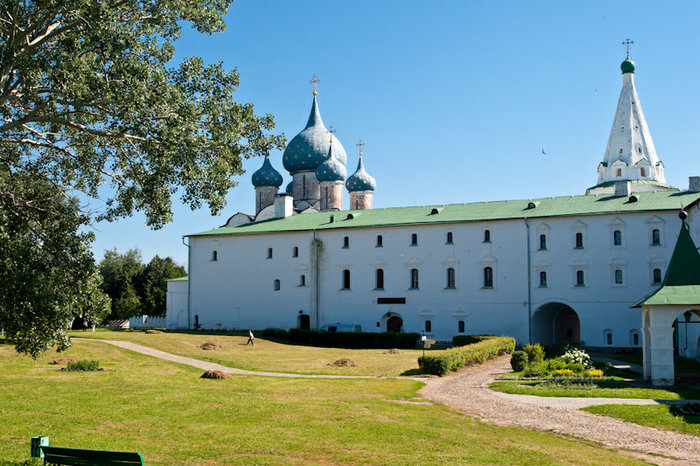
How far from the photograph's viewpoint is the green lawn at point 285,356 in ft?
89.7

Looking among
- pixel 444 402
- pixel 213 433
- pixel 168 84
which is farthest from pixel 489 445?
pixel 168 84

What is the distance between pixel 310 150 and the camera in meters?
61.8

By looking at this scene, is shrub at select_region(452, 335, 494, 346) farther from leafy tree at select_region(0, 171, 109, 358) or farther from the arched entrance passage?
leafy tree at select_region(0, 171, 109, 358)

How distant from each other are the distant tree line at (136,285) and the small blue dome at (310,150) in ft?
57.1

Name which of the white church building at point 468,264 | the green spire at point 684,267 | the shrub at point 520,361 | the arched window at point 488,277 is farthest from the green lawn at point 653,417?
the arched window at point 488,277

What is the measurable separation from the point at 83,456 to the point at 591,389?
1562 centimetres

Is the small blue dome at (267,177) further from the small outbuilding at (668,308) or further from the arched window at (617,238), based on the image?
the small outbuilding at (668,308)

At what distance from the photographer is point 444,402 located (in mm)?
18234

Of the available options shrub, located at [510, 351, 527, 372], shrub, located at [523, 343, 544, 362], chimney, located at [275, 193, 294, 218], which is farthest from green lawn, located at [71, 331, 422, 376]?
chimney, located at [275, 193, 294, 218]

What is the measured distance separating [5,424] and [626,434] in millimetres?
11968

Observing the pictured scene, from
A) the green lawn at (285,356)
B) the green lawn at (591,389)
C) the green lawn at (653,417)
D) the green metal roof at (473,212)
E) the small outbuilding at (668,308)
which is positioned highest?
the green metal roof at (473,212)

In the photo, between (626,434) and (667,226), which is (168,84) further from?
(667,226)

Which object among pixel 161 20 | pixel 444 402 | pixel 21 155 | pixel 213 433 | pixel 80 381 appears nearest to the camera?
pixel 213 433

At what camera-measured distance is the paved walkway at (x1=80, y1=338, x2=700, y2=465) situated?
12023 millimetres
